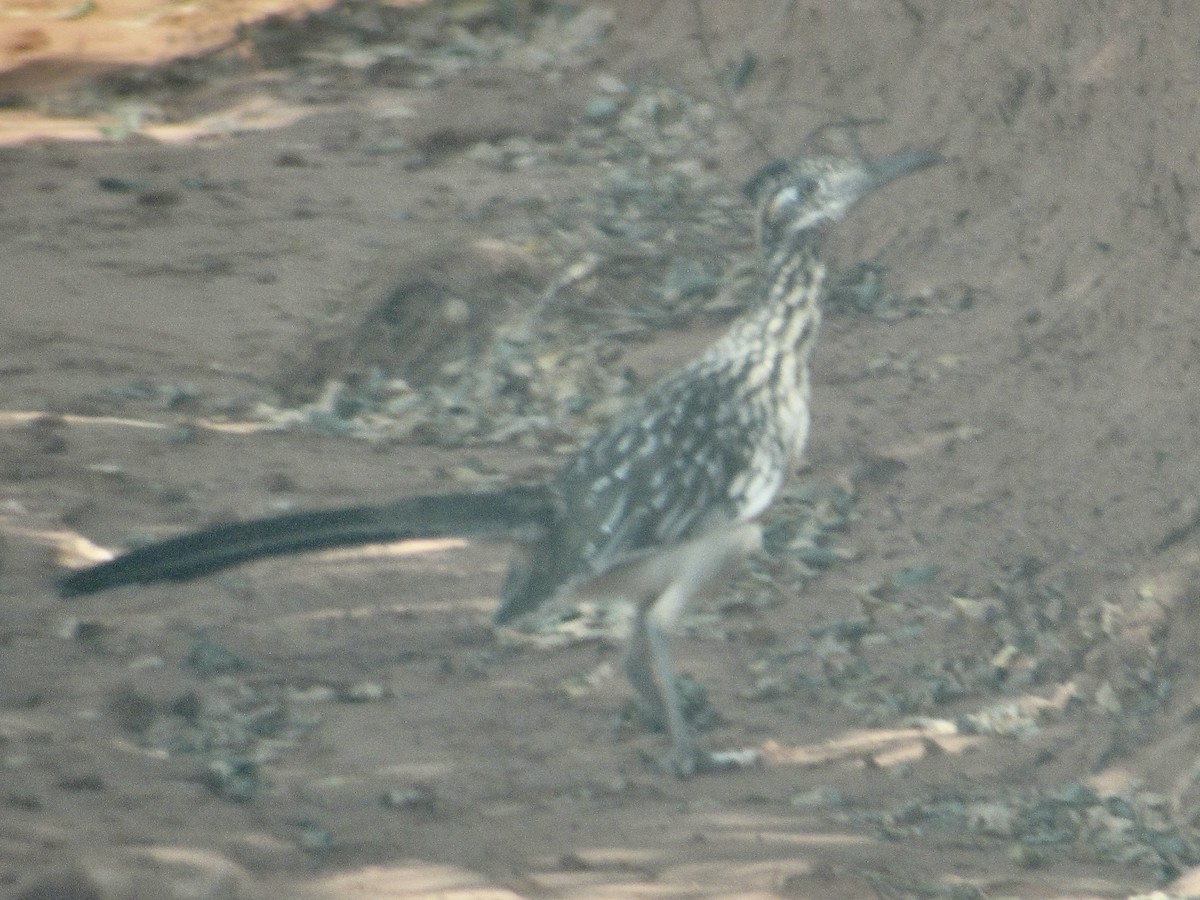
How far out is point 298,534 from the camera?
5.23 meters

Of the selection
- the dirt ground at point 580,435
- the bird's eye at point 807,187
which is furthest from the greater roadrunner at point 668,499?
the dirt ground at point 580,435

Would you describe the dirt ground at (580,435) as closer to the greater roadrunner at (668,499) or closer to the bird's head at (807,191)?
the greater roadrunner at (668,499)

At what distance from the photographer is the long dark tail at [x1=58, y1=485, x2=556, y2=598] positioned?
5059 millimetres

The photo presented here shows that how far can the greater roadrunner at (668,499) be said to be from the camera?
17.2 feet

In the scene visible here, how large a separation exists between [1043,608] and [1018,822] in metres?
1.20

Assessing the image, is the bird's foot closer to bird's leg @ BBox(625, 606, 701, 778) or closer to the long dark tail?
bird's leg @ BBox(625, 606, 701, 778)

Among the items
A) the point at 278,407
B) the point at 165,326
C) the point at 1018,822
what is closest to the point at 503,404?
the point at 278,407

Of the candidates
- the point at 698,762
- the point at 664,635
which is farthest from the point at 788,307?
the point at 698,762

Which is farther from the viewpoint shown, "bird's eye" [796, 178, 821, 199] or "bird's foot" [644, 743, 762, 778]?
"bird's eye" [796, 178, 821, 199]

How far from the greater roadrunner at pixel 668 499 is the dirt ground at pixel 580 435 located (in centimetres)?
46

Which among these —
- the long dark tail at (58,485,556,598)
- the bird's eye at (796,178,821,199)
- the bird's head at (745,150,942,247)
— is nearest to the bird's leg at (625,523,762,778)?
the long dark tail at (58,485,556,598)

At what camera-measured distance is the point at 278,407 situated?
26.2ft

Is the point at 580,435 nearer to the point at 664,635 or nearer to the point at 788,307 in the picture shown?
the point at 788,307

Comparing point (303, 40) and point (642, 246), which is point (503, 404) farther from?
point (303, 40)
